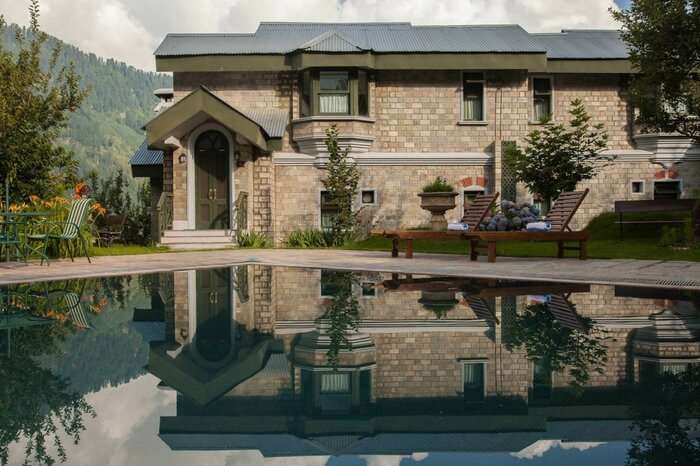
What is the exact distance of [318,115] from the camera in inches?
838

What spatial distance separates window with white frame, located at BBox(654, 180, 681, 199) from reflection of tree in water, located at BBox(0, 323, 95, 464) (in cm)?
2123

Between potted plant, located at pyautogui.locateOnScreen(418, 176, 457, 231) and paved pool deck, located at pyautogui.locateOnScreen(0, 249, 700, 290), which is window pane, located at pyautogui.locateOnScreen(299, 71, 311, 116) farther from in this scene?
paved pool deck, located at pyautogui.locateOnScreen(0, 249, 700, 290)

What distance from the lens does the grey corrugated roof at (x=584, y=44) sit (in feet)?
73.4

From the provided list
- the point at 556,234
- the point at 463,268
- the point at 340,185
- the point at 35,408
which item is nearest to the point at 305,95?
the point at 340,185

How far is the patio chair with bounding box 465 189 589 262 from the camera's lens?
1256 centimetres

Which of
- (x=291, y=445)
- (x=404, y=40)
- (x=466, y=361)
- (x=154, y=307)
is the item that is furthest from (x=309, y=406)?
(x=404, y=40)

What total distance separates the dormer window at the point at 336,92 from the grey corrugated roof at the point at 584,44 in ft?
19.5

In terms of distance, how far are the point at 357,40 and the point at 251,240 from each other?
7657 millimetres

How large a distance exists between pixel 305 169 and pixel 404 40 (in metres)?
5.26

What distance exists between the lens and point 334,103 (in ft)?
70.8

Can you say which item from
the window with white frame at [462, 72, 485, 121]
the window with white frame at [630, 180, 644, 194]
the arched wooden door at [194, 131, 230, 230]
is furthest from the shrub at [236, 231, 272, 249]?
the window with white frame at [630, 180, 644, 194]

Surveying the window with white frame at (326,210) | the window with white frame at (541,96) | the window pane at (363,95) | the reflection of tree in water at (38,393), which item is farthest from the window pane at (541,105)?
the reflection of tree in water at (38,393)

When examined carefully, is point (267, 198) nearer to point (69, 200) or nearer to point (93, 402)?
point (69, 200)

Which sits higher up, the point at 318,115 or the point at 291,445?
the point at 318,115
